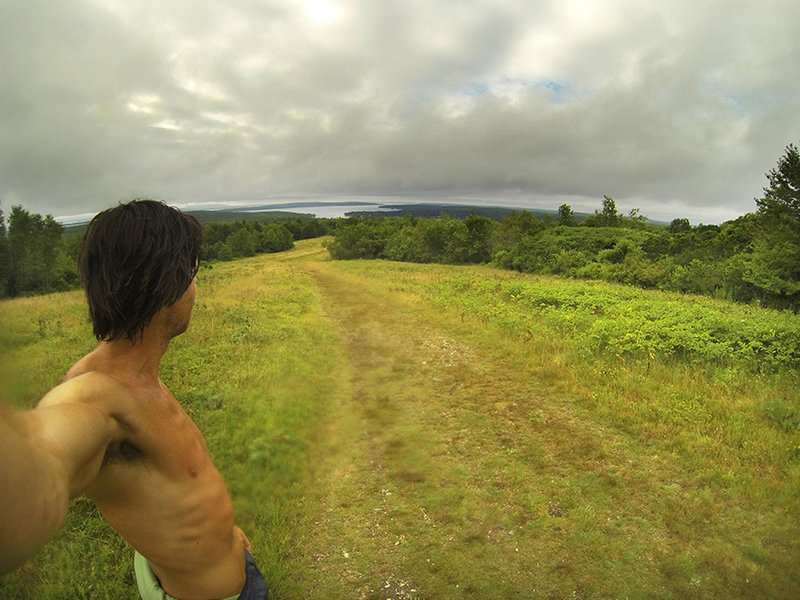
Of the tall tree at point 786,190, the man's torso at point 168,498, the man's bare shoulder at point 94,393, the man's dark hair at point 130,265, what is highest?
the tall tree at point 786,190

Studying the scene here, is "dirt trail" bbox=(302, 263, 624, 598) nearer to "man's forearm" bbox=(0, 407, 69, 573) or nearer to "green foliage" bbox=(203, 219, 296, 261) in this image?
"man's forearm" bbox=(0, 407, 69, 573)

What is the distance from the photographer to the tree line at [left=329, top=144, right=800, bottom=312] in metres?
20.2

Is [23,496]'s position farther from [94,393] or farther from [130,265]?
[130,265]

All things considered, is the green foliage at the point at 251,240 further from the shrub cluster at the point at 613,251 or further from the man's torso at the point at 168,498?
the man's torso at the point at 168,498

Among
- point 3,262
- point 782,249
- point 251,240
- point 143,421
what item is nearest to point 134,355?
point 143,421

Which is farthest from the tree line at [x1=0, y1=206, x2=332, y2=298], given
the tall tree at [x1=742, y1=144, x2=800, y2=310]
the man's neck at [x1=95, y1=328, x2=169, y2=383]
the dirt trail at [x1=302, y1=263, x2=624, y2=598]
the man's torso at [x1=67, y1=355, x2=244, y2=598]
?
the tall tree at [x1=742, y1=144, x2=800, y2=310]

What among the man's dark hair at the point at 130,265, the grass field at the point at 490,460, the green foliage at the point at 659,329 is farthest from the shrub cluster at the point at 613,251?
the man's dark hair at the point at 130,265

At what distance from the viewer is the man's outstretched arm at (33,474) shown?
0.55m

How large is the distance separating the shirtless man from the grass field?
0.22 meters

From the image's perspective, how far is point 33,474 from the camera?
24.0 inches

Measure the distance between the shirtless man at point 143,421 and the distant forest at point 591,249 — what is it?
0.54 feet

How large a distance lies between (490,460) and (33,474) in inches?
206

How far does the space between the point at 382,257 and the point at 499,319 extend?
46.4m

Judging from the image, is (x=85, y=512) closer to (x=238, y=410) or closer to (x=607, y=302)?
(x=238, y=410)
